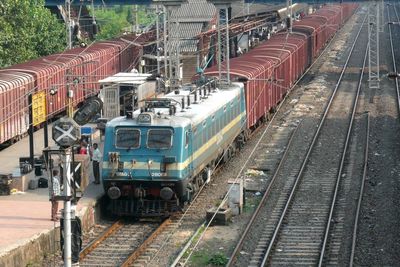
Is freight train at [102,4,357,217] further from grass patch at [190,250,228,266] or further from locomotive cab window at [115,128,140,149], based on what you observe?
grass patch at [190,250,228,266]

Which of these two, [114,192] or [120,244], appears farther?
[114,192]

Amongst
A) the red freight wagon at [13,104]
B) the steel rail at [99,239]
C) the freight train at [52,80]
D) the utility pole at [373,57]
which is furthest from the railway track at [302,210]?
the utility pole at [373,57]

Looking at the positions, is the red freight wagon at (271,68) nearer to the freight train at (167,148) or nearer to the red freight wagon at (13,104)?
the freight train at (167,148)

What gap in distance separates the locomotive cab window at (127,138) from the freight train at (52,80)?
4619mm

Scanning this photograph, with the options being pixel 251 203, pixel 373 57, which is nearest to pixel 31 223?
pixel 251 203

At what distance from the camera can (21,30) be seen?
5103cm

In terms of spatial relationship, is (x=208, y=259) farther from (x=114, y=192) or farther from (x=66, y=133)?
(x=66, y=133)

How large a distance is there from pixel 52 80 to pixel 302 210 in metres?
16.3

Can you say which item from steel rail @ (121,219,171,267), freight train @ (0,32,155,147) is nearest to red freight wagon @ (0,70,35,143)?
freight train @ (0,32,155,147)

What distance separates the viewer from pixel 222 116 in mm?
26109

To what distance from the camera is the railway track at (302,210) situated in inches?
738

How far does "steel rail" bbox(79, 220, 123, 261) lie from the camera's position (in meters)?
18.7

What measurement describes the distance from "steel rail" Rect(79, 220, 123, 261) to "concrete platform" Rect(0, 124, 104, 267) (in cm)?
47

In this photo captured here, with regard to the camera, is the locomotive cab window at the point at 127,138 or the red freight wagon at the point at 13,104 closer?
the locomotive cab window at the point at 127,138
